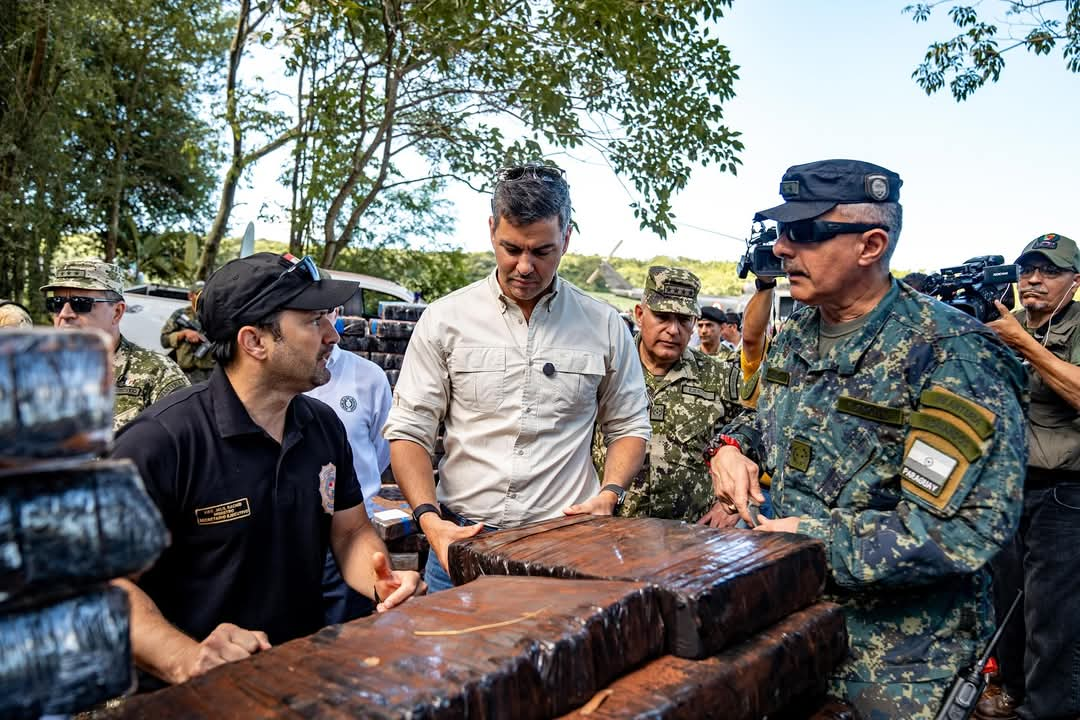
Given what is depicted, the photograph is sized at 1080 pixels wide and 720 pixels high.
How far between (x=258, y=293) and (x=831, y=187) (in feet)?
5.01

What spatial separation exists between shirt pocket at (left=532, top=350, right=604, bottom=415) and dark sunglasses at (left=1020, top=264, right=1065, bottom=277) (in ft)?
9.40

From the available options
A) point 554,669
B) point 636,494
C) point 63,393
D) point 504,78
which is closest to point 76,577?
point 63,393

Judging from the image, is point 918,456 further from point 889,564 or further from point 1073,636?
point 1073,636

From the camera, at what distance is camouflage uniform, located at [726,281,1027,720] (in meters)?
1.70

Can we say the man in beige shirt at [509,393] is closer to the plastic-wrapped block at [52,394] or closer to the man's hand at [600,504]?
the man's hand at [600,504]

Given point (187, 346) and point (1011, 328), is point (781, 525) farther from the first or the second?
point (187, 346)

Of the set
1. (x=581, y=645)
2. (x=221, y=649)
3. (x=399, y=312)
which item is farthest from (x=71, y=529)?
(x=399, y=312)

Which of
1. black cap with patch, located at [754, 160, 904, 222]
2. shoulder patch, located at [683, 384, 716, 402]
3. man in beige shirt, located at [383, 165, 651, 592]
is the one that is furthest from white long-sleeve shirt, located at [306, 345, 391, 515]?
black cap with patch, located at [754, 160, 904, 222]

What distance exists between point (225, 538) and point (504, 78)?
9.33 meters

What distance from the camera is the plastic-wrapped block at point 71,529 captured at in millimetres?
738

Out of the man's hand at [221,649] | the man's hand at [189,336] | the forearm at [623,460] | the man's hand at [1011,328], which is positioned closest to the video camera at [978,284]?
the man's hand at [1011,328]

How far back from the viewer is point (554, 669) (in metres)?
1.15

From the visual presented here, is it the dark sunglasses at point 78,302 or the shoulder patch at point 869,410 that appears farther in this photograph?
the dark sunglasses at point 78,302

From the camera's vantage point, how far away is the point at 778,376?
7.36ft
